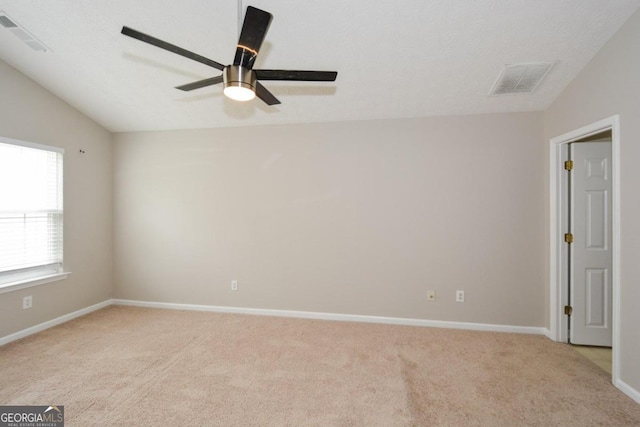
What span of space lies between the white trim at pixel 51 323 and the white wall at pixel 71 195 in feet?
0.15

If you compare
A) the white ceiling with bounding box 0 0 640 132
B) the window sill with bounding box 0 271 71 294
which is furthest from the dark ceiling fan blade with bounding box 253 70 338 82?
the window sill with bounding box 0 271 71 294

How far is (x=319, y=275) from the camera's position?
137 inches

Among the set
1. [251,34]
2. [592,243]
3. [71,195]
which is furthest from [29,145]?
[592,243]

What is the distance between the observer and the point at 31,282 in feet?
9.78

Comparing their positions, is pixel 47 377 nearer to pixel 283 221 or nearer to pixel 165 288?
pixel 165 288

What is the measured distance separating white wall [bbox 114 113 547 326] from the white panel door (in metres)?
0.30

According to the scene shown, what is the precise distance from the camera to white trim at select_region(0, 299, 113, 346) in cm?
280

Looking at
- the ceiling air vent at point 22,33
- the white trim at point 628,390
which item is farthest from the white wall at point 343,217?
the ceiling air vent at point 22,33

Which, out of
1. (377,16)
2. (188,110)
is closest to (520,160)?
(377,16)

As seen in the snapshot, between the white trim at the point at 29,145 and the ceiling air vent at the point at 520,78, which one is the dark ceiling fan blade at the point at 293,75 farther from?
the white trim at the point at 29,145

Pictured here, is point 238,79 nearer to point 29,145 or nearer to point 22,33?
point 22,33

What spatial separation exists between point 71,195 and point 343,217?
333cm

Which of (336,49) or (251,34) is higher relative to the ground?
(336,49)

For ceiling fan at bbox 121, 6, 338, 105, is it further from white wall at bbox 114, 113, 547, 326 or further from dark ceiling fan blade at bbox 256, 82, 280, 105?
white wall at bbox 114, 113, 547, 326
